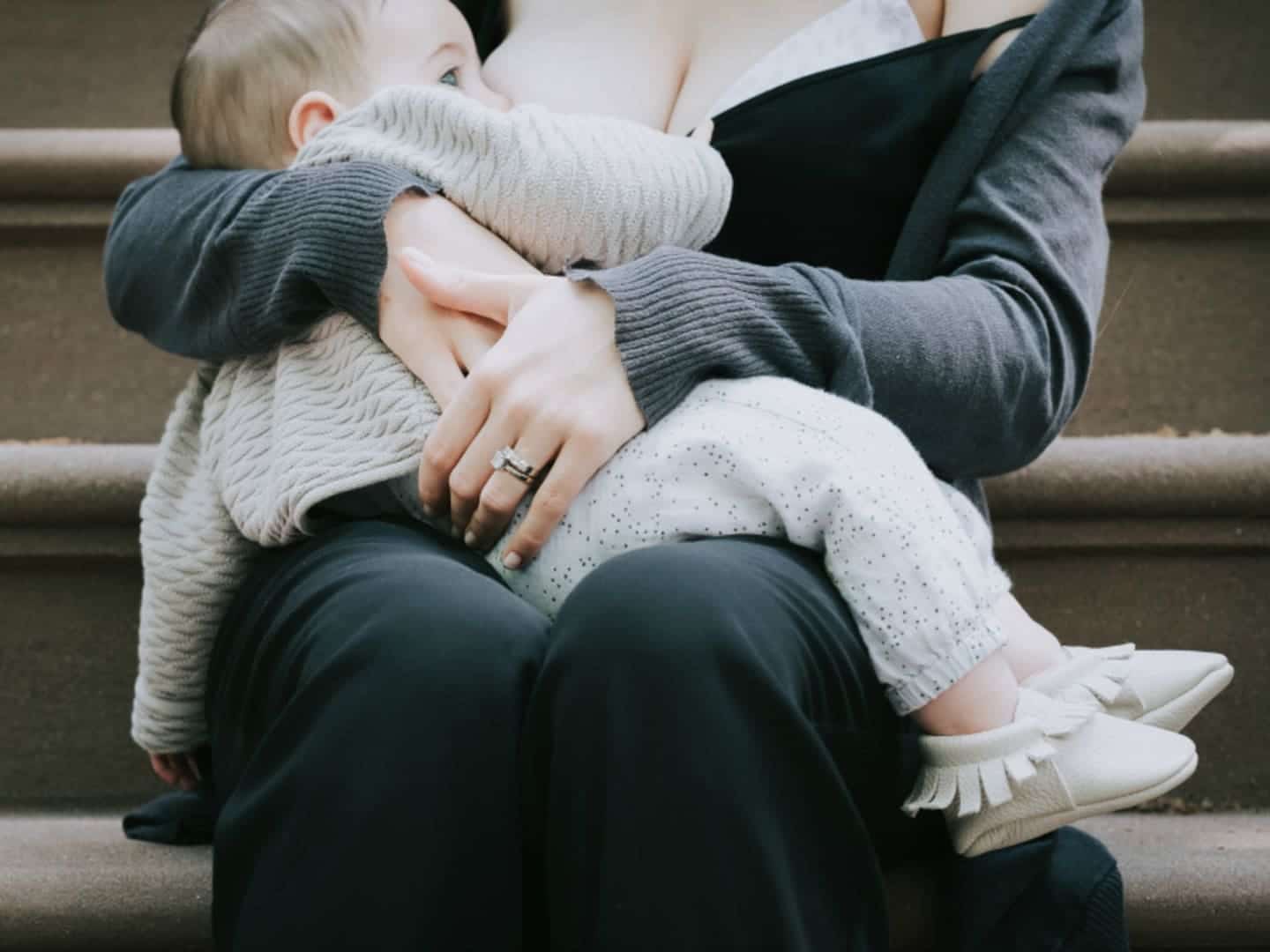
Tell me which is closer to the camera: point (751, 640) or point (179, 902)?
point (751, 640)

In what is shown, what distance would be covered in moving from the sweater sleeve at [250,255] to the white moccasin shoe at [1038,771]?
1.46 ft

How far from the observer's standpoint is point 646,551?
65cm

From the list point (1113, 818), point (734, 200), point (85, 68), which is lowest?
point (1113, 818)

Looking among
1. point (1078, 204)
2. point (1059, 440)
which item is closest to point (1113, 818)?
point (1059, 440)

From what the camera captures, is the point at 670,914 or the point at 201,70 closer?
the point at 670,914

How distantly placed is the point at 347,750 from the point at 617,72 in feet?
2.19

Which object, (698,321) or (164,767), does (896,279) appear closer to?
(698,321)

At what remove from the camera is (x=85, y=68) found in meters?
1.70

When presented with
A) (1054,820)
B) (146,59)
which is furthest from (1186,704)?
(146,59)

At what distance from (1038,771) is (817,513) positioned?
0.63ft

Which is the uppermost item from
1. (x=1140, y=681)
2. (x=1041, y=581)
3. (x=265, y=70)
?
(x=265, y=70)

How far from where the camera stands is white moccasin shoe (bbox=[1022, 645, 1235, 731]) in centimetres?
82

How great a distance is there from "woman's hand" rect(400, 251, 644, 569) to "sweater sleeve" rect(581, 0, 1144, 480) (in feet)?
0.06

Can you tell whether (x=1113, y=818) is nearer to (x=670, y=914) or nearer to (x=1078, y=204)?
(x=1078, y=204)
